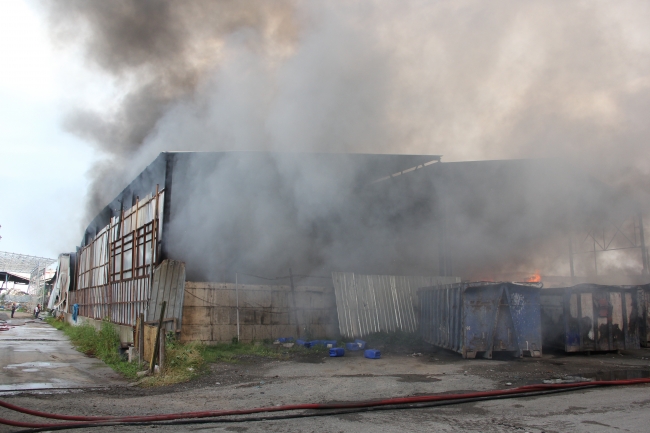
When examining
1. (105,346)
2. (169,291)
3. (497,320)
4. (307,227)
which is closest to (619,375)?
(497,320)

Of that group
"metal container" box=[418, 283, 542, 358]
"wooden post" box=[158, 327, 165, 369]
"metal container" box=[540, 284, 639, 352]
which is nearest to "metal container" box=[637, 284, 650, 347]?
"metal container" box=[540, 284, 639, 352]

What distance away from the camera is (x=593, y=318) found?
9.30 meters

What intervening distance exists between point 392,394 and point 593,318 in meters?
5.85

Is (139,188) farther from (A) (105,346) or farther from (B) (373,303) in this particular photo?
(B) (373,303)

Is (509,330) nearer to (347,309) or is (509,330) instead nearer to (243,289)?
(347,309)

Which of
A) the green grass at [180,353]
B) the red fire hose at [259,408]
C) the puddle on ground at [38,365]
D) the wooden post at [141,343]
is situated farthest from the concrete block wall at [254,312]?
the red fire hose at [259,408]

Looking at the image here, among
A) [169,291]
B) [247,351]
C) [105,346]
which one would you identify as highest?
[169,291]

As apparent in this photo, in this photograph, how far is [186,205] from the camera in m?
10.8

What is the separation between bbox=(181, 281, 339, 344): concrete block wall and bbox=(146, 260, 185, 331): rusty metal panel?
0.16 meters

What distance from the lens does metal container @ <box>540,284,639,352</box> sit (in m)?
9.27

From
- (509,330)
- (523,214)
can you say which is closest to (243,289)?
(509,330)

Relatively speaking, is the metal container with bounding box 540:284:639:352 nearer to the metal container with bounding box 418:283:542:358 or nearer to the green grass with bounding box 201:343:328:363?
the metal container with bounding box 418:283:542:358

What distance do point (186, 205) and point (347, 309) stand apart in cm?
443

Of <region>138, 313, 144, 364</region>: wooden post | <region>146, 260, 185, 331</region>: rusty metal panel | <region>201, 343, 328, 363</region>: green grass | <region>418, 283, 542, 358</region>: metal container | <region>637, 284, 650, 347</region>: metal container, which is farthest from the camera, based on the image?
<region>146, 260, 185, 331</region>: rusty metal panel
